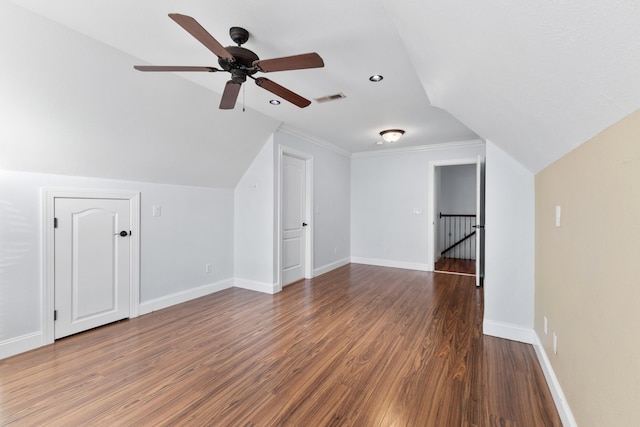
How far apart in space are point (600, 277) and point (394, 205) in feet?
15.4

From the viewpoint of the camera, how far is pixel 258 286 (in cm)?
426

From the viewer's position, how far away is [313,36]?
2039mm

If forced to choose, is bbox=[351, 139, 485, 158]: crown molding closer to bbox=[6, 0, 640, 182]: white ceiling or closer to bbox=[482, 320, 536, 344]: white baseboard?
bbox=[6, 0, 640, 182]: white ceiling

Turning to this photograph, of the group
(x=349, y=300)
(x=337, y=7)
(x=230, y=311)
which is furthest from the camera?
(x=349, y=300)

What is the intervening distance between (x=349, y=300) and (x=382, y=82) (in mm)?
2638

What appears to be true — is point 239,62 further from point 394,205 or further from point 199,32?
point 394,205

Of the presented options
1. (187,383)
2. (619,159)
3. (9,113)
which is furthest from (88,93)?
(619,159)

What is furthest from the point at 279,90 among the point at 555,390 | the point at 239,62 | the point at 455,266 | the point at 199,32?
the point at 455,266

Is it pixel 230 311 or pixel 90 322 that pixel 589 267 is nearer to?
pixel 230 311

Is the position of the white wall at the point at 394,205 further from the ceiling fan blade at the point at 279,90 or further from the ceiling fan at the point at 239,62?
the ceiling fan at the point at 239,62

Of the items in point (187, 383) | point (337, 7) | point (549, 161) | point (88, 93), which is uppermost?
point (337, 7)

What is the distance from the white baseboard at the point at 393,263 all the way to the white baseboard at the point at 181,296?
2.82m

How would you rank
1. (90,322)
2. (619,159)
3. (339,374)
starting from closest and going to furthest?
1. (619,159)
2. (339,374)
3. (90,322)

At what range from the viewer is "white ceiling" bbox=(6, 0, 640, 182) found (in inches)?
30.1
